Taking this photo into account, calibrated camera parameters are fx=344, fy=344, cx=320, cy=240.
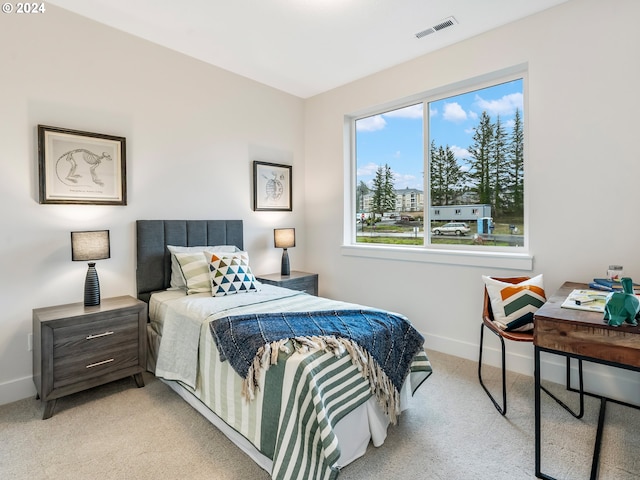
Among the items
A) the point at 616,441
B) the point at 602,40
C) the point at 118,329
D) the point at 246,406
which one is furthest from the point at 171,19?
the point at 616,441

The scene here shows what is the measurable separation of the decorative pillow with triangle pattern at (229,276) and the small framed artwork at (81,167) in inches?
38.2

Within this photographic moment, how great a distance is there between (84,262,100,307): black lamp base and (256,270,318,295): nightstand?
159 centimetres

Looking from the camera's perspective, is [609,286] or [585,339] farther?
[609,286]

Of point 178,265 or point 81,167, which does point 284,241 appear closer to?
point 178,265

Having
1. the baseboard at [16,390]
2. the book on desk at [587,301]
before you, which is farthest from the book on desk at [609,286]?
the baseboard at [16,390]

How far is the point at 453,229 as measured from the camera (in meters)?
3.40

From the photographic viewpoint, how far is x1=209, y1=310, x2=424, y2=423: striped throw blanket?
1.76 metres

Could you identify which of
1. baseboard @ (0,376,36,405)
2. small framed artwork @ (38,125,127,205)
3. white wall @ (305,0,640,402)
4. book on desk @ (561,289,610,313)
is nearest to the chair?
white wall @ (305,0,640,402)

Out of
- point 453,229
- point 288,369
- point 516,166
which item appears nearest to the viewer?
point 288,369

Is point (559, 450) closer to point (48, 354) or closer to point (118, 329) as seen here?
point (118, 329)

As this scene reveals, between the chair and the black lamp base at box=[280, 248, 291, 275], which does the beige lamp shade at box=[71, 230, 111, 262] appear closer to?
the black lamp base at box=[280, 248, 291, 275]

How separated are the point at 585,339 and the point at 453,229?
1972mm

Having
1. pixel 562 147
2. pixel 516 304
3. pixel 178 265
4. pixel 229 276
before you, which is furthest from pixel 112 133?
pixel 562 147

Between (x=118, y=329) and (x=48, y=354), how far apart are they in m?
0.42
